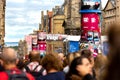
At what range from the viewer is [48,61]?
22.7 ft

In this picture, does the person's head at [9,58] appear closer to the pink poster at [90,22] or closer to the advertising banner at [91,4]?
the pink poster at [90,22]

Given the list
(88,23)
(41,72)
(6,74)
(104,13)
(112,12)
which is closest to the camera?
(6,74)

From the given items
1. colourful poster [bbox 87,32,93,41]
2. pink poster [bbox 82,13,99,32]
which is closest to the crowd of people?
pink poster [bbox 82,13,99,32]

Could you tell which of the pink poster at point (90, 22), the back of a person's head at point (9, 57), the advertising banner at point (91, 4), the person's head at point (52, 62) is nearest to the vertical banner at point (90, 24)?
the pink poster at point (90, 22)

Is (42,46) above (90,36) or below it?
below

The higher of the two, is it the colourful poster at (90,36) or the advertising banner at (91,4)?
the advertising banner at (91,4)

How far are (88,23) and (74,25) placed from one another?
8813cm

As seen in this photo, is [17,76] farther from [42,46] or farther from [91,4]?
[42,46]

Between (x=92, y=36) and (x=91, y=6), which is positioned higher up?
(x=91, y=6)

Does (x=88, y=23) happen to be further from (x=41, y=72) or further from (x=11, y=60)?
(x=11, y=60)

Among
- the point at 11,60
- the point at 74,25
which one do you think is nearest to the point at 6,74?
the point at 11,60

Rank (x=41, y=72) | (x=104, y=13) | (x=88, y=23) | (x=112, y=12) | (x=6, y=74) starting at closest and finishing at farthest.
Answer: (x=6, y=74)
(x=41, y=72)
(x=88, y=23)
(x=112, y=12)
(x=104, y=13)

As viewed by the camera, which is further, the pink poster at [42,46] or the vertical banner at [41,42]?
the pink poster at [42,46]

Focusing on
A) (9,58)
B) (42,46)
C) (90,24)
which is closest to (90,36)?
(90,24)
